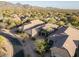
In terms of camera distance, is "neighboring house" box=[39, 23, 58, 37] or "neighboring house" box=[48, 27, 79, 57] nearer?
"neighboring house" box=[48, 27, 79, 57]

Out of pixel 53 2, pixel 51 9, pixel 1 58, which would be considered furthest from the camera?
pixel 51 9

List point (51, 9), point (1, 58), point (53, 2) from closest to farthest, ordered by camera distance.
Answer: point (1, 58)
point (53, 2)
point (51, 9)

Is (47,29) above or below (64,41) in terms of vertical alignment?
above

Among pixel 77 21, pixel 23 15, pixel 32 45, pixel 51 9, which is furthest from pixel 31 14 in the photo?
pixel 77 21

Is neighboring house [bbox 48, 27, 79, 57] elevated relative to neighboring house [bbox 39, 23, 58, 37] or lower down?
lower down

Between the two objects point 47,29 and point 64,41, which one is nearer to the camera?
point 64,41

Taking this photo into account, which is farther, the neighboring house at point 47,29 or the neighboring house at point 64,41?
the neighboring house at point 47,29

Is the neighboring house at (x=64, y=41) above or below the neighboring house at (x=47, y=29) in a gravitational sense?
below

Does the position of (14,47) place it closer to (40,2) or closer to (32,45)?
(32,45)
